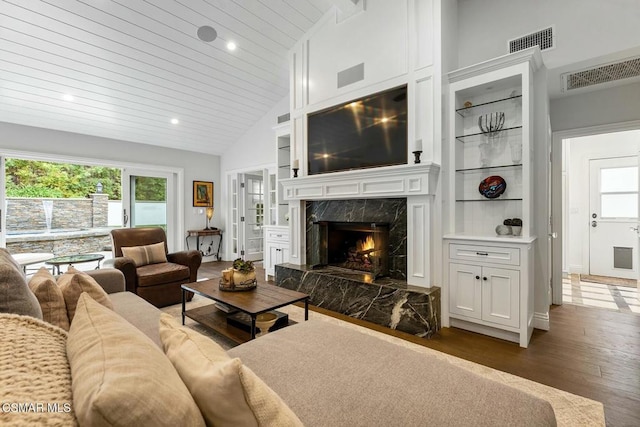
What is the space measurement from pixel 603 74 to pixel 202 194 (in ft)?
22.0

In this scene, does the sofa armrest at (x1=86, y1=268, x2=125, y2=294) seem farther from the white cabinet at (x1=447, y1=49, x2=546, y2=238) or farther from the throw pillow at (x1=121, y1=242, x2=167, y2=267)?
the white cabinet at (x1=447, y1=49, x2=546, y2=238)

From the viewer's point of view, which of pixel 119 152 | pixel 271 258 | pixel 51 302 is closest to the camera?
pixel 51 302

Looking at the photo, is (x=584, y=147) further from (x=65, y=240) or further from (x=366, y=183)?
(x=65, y=240)

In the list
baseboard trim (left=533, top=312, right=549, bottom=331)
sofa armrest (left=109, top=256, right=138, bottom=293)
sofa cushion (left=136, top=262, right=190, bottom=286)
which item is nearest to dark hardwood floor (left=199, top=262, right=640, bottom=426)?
baseboard trim (left=533, top=312, right=549, bottom=331)

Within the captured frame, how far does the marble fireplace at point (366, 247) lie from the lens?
116 inches

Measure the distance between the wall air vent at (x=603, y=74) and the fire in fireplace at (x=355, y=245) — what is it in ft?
8.10

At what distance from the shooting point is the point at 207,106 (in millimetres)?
5113

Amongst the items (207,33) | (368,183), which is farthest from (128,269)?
(207,33)

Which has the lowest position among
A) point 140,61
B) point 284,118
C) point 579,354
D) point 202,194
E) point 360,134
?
point 579,354

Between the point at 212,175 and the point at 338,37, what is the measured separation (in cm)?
436

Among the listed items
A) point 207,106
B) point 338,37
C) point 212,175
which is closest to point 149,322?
→ point 338,37

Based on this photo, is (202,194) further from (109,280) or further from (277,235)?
(109,280)

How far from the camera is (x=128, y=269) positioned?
3.35 meters

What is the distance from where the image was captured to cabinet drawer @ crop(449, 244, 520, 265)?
2.62 metres
